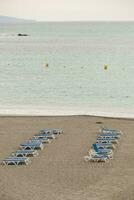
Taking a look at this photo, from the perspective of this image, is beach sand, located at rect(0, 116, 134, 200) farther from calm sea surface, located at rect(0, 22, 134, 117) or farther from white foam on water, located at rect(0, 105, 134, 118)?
calm sea surface, located at rect(0, 22, 134, 117)

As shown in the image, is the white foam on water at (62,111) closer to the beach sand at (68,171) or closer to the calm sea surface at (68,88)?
the calm sea surface at (68,88)

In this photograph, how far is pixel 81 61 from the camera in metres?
74.0

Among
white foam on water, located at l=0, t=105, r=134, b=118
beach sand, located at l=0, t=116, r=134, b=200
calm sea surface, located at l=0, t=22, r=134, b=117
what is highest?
beach sand, located at l=0, t=116, r=134, b=200

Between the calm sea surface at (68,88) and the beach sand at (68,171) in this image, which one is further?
the calm sea surface at (68,88)

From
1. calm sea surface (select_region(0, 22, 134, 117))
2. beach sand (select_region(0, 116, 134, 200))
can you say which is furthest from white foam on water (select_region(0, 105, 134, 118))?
beach sand (select_region(0, 116, 134, 200))

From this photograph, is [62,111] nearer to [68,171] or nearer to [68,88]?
[68,88]

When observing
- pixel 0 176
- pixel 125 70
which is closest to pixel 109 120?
pixel 0 176

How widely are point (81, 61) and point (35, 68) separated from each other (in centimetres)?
1104

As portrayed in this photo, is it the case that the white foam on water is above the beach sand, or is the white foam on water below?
below

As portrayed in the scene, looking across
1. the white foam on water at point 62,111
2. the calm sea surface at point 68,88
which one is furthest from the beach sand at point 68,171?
the calm sea surface at point 68,88

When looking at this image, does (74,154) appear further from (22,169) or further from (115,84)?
(115,84)

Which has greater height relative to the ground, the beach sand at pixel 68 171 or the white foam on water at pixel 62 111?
the beach sand at pixel 68 171

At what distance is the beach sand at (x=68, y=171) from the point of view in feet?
54.8

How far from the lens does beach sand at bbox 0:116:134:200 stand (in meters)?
16.7
